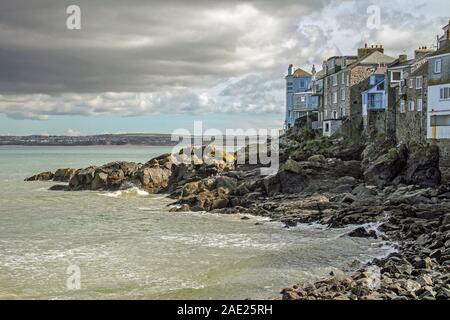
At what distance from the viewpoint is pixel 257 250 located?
75.6 feet

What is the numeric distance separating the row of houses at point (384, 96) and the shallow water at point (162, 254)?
1699cm

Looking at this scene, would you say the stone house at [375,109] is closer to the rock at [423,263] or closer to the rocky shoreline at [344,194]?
the rocky shoreline at [344,194]

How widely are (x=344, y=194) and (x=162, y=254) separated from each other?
15.7 metres

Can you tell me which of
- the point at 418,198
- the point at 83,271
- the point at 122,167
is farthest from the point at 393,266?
the point at 122,167

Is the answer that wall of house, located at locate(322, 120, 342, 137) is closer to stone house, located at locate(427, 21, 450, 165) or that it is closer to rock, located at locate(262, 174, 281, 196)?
stone house, located at locate(427, 21, 450, 165)

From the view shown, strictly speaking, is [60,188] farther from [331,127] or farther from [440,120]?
[440,120]

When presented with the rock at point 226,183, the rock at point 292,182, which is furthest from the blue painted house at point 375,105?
the rock at point 226,183

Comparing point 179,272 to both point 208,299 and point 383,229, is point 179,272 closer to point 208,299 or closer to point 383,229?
point 208,299

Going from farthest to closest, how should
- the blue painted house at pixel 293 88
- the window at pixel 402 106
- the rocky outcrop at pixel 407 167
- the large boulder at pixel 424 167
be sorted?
the blue painted house at pixel 293 88 → the window at pixel 402 106 → the rocky outcrop at pixel 407 167 → the large boulder at pixel 424 167

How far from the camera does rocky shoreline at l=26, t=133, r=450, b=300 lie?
16234 mm

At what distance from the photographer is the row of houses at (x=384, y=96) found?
125ft

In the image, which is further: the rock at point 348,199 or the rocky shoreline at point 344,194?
the rock at point 348,199

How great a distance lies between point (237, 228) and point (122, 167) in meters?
28.6

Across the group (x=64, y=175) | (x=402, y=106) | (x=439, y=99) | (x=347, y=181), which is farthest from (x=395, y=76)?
(x=64, y=175)
